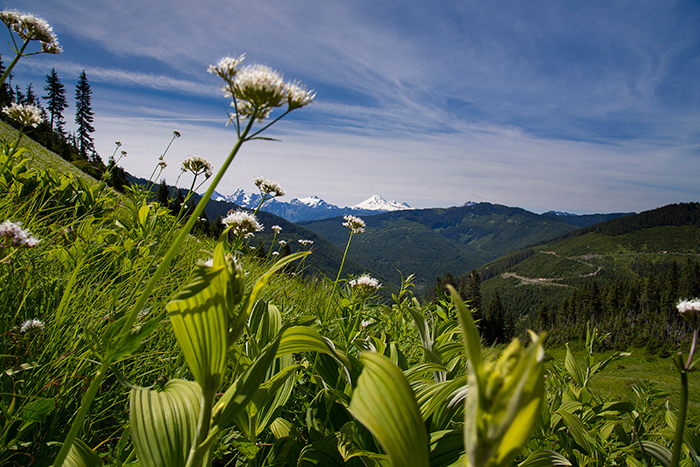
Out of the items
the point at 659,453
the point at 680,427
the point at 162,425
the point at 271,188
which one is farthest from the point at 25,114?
the point at 659,453

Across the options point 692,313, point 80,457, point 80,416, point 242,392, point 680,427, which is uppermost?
point 692,313

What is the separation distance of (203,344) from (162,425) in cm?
41

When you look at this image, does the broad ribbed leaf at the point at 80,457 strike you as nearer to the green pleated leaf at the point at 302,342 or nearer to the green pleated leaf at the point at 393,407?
the green pleated leaf at the point at 302,342

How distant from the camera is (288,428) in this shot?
6.13 feet

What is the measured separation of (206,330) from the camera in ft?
3.64

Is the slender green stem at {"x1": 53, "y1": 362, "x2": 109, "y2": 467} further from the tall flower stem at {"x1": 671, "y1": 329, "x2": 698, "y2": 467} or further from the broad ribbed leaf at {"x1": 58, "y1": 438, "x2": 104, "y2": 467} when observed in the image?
the tall flower stem at {"x1": 671, "y1": 329, "x2": 698, "y2": 467}

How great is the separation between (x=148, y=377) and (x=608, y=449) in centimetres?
360

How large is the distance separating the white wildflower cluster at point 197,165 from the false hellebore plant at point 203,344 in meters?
3.39

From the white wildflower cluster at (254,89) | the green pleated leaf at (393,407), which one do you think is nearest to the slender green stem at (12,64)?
the white wildflower cluster at (254,89)

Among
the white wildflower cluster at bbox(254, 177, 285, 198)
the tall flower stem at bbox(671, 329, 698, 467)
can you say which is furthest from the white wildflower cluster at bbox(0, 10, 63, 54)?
the tall flower stem at bbox(671, 329, 698, 467)

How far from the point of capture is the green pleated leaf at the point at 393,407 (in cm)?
91

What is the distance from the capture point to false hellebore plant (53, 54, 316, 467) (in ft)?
3.34

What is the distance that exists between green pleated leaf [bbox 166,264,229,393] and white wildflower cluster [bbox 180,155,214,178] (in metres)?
3.65

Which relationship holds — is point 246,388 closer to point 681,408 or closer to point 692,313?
point 681,408
